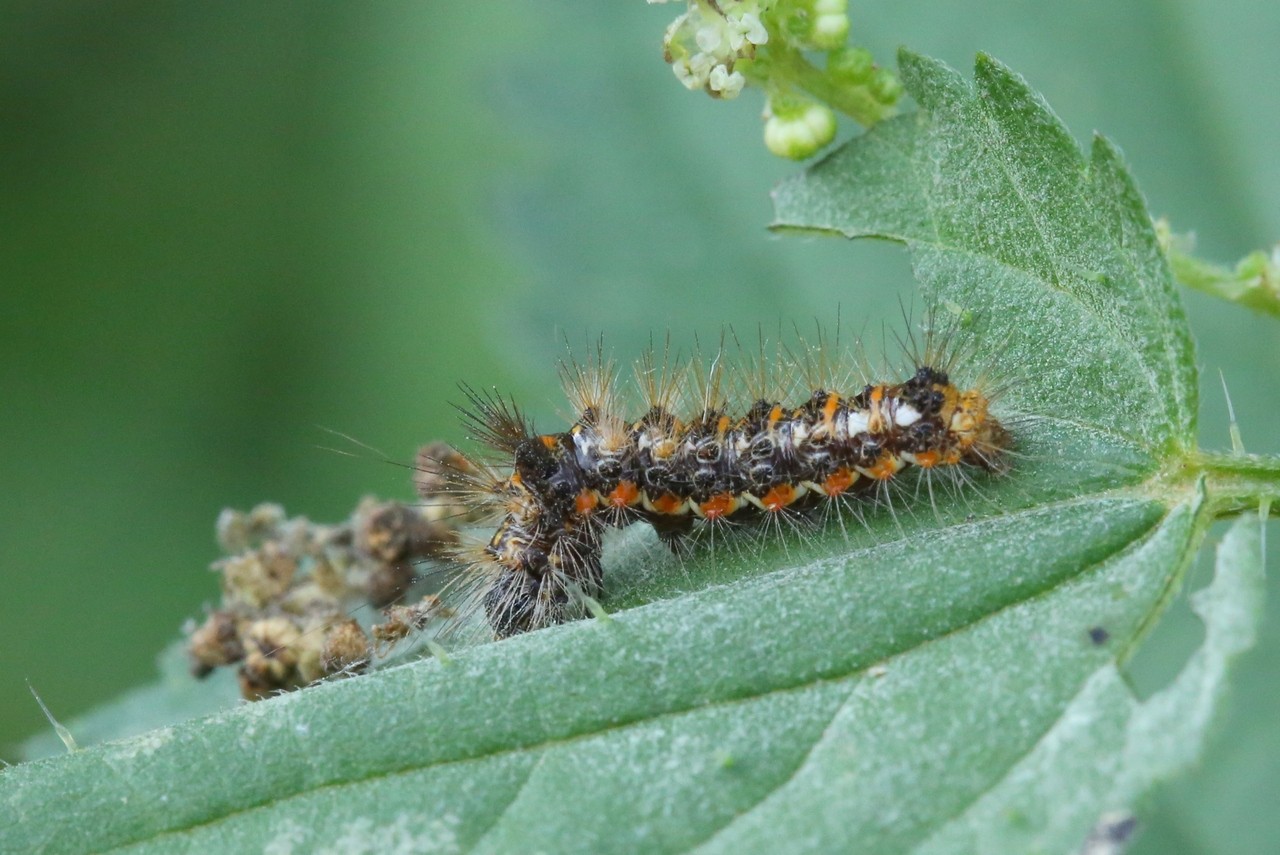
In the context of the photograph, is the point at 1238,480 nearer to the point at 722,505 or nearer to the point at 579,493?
the point at 722,505

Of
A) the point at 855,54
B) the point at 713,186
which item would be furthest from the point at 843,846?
the point at 713,186

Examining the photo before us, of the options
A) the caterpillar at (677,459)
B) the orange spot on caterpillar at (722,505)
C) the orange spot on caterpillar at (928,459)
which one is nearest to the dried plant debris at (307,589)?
the caterpillar at (677,459)

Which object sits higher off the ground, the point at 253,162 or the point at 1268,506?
the point at 253,162

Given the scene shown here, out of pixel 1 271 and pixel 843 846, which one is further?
pixel 1 271

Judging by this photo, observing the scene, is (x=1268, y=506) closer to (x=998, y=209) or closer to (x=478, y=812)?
(x=998, y=209)

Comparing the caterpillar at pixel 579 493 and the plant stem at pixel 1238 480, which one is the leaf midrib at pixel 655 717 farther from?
the caterpillar at pixel 579 493

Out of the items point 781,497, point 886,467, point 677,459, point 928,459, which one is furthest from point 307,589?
point 928,459
